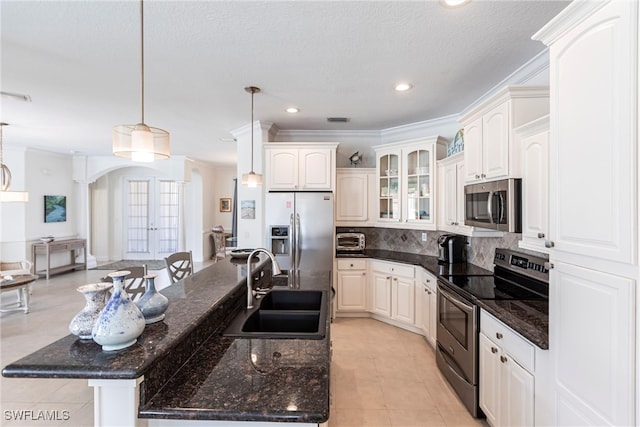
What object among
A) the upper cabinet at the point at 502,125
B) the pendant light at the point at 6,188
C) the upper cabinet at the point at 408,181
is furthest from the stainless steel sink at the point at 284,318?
the pendant light at the point at 6,188

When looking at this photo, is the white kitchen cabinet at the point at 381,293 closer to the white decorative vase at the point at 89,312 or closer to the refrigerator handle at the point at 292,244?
the refrigerator handle at the point at 292,244

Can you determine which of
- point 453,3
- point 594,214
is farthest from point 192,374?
point 453,3

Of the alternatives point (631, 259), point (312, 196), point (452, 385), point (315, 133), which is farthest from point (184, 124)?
point (631, 259)

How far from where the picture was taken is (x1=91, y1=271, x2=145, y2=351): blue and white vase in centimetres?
106

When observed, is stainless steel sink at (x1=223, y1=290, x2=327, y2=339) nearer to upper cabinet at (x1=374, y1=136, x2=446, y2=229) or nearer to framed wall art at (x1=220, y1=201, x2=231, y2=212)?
upper cabinet at (x1=374, y1=136, x2=446, y2=229)

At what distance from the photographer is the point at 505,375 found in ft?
6.26

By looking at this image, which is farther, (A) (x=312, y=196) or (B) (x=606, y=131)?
(A) (x=312, y=196)

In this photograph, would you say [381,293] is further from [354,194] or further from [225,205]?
[225,205]

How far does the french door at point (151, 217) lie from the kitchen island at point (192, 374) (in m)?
8.21

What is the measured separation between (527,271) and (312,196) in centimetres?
254

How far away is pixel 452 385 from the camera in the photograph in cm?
265

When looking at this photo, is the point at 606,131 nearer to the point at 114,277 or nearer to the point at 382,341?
the point at 114,277

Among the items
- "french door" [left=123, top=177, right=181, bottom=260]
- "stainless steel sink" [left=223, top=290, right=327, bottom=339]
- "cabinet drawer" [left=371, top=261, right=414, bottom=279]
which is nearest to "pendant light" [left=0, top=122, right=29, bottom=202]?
"french door" [left=123, top=177, right=181, bottom=260]

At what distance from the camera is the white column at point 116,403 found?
1.00 metres
